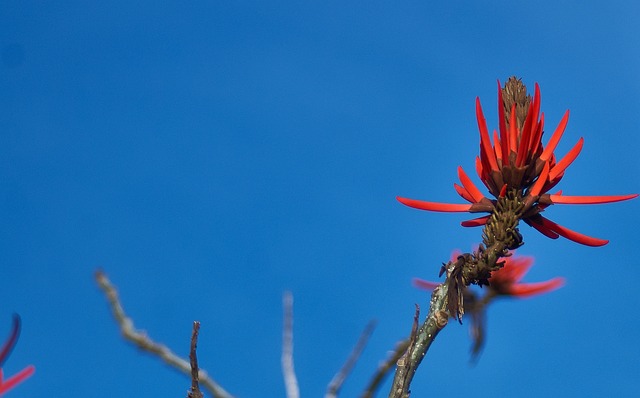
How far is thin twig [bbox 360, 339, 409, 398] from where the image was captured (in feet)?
4.87

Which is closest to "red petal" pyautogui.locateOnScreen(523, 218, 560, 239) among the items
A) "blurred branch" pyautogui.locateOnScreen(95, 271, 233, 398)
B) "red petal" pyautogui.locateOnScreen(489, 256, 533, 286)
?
"red petal" pyautogui.locateOnScreen(489, 256, 533, 286)

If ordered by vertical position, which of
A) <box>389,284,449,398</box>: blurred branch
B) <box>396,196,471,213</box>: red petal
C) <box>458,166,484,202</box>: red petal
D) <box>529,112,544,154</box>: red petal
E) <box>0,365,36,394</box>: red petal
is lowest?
<box>0,365,36,394</box>: red petal

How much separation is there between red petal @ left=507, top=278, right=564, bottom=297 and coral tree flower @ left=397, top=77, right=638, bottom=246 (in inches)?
10.7

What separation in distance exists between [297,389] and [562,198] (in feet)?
2.56

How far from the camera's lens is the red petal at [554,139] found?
5.74 feet

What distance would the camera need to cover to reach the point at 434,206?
183cm

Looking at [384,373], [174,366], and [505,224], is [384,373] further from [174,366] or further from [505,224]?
[174,366]

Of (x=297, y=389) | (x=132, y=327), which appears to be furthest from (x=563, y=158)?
(x=132, y=327)

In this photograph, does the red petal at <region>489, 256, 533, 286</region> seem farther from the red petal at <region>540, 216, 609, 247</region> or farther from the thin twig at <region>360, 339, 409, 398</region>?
the thin twig at <region>360, 339, 409, 398</region>

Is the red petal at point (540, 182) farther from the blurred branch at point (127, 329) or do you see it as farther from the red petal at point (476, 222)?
the blurred branch at point (127, 329)

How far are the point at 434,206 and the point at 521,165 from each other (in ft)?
0.78

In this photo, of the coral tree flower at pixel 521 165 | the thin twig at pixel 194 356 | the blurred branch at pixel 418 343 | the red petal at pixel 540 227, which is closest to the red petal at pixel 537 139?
the coral tree flower at pixel 521 165

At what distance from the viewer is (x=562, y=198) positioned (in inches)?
70.6

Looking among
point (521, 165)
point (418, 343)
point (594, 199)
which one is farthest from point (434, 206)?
point (418, 343)
